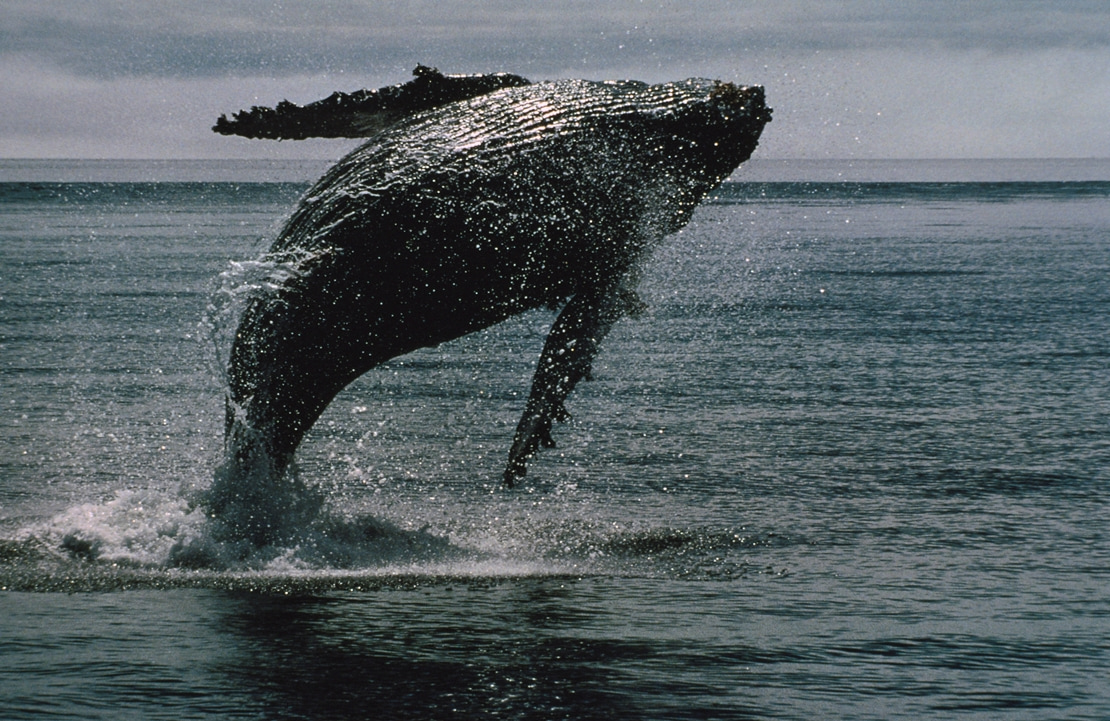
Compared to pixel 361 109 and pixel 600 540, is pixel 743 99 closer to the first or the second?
pixel 361 109

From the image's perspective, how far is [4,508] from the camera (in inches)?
400

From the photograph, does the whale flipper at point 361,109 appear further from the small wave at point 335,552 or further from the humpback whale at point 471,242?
the small wave at point 335,552

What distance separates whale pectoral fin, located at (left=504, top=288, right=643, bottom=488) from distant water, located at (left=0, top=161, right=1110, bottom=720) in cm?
80

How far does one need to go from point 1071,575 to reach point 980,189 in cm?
12189

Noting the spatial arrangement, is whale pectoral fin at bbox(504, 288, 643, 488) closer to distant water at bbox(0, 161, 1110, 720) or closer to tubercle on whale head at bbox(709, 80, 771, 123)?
distant water at bbox(0, 161, 1110, 720)

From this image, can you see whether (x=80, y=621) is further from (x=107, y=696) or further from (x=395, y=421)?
(x=395, y=421)

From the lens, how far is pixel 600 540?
9422mm

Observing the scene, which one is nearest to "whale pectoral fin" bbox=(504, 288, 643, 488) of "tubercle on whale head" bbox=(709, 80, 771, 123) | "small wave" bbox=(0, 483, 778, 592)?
"small wave" bbox=(0, 483, 778, 592)

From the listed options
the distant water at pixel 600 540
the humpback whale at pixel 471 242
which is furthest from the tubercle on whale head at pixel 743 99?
the distant water at pixel 600 540

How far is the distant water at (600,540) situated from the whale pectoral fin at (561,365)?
80 cm

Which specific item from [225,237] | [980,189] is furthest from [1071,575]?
[980,189]

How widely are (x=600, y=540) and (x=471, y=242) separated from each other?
2.30m

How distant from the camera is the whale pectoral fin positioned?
351 inches

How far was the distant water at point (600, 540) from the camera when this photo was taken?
6633mm
